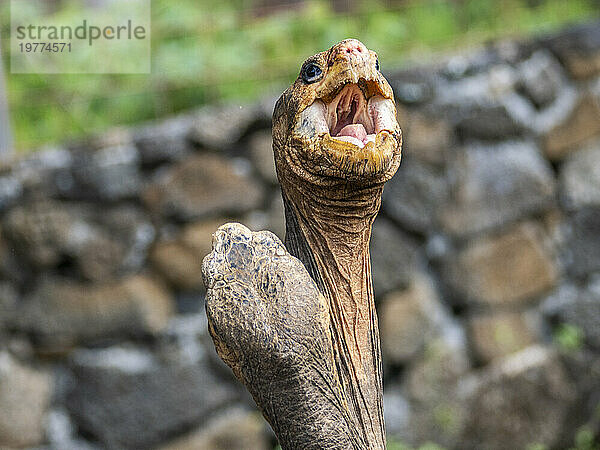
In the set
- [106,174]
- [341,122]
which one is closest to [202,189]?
[106,174]

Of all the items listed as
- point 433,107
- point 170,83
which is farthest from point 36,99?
point 433,107

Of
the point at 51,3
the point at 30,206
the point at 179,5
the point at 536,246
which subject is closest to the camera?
the point at 30,206

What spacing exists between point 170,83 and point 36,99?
0.49 metres

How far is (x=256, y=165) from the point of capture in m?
2.44

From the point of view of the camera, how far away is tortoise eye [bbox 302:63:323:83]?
3.13 feet

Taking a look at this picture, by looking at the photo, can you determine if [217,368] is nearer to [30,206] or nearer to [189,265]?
[189,265]

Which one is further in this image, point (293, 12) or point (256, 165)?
point (293, 12)

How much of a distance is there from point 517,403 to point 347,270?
6.18 ft

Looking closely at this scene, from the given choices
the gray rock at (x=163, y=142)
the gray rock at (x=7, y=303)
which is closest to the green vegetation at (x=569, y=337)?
the gray rock at (x=163, y=142)

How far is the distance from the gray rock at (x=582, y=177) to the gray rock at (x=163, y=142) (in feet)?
4.27

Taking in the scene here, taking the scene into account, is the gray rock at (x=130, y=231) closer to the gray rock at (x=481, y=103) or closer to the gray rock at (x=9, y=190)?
the gray rock at (x=9, y=190)

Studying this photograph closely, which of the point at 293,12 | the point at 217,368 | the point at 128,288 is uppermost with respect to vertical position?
the point at 293,12

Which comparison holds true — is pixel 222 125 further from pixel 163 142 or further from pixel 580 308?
pixel 580 308

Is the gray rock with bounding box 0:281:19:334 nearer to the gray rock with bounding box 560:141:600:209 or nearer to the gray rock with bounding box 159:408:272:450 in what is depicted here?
the gray rock with bounding box 159:408:272:450
